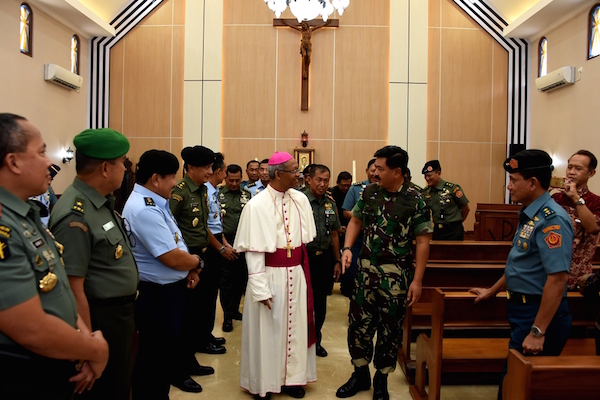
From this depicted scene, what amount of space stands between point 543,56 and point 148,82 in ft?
24.0

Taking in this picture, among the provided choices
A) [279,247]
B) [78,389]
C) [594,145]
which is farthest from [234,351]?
[594,145]

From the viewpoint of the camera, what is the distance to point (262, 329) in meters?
3.00

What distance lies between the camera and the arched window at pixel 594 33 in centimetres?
678

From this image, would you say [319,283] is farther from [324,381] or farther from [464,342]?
[464,342]

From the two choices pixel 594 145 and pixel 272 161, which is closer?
pixel 272 161

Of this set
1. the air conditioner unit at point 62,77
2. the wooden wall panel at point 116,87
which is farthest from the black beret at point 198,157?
the wooden wall panel at point 116,87

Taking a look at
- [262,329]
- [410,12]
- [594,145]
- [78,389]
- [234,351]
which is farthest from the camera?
[410,12]

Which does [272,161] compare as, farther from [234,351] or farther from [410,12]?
[410,12]

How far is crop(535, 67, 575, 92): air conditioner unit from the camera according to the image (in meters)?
7.25

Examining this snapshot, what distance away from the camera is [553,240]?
206 cm

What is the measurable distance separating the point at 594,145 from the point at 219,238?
5691 millimetres

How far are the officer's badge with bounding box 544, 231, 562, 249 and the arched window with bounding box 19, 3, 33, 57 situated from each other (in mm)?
7695

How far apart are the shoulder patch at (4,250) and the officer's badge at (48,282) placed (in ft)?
0.49

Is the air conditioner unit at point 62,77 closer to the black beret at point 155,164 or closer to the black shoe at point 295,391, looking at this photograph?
the black beret at point 155,164
